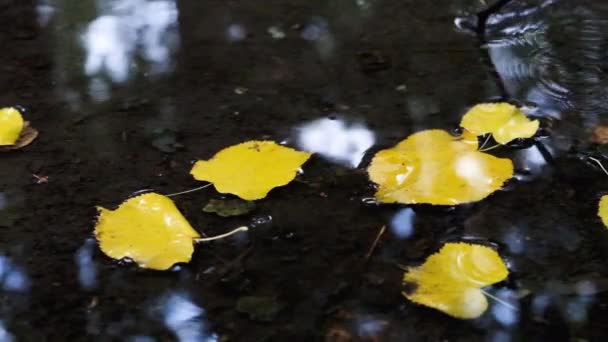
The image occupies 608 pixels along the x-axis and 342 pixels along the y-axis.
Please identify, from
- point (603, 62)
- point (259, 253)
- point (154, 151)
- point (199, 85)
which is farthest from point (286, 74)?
point (603, 62)

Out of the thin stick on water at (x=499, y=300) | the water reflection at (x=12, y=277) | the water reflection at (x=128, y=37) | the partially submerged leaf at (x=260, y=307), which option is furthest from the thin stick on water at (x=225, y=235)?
the water reflection at (x=128, y=37)

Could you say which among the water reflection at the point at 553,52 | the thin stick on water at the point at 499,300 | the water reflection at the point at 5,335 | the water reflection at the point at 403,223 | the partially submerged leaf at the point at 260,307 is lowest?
the water reflection at the point at 5,335

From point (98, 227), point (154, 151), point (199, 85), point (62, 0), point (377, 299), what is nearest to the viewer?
point (377, 299)

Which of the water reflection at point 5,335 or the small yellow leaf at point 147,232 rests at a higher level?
the small yellow leaf at point 147,232

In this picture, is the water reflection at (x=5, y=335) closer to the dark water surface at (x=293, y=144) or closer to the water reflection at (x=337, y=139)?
the dark water surface at (x=293, y=144)

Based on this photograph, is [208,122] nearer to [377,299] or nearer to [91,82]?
[91,82]

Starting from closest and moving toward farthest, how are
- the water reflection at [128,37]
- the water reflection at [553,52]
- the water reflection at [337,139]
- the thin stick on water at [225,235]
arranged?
the thin stick on water at [225,235]
the water reflection at [337,139]
the water reflection at [553,52]
the water reflection at [128,37]

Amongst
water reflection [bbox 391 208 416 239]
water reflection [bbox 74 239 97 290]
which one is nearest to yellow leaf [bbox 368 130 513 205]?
water reflection [bbox 391 208 416 239]

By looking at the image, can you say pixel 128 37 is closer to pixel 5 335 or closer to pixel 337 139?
pixel 337 139
